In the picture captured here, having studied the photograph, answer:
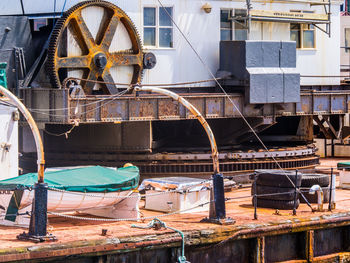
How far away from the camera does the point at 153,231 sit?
19.1 m

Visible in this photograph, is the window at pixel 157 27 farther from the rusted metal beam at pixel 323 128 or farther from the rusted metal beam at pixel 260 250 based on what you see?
the rusted metal beam at pixel 260 250

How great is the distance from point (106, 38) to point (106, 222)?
8.15 metres

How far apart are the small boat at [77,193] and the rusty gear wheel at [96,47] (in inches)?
226

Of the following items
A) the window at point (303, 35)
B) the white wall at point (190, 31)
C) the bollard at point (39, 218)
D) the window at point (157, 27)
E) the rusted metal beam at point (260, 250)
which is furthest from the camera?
the window at point (303, 35)

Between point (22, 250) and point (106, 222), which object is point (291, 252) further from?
point (22, 250)

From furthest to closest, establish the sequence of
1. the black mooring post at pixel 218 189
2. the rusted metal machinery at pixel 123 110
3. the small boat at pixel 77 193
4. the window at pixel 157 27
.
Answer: the window at pixel 157 27 → the rusted metal machinery at pixel 123 110 → the black mooring post at pixel 218 189 → the small boat at pixel 77 193

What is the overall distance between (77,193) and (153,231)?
6.50 ft

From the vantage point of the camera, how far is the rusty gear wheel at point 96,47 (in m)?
25.6

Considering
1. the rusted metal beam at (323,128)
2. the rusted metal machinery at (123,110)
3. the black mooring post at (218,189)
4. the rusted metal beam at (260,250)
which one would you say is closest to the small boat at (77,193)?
Answer: the black mooring post at (218,189)

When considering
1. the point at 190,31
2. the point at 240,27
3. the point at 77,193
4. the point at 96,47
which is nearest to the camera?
the point at 77,193

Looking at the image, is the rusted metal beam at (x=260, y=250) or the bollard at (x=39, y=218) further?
the rusted metal beam at (x=260, y=250)

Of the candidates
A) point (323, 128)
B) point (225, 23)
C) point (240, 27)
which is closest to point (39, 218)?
point (225, 23)

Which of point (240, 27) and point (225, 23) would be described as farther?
point (240, 27)

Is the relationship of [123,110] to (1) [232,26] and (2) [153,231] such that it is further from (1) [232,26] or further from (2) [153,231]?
(2) [153,231]
